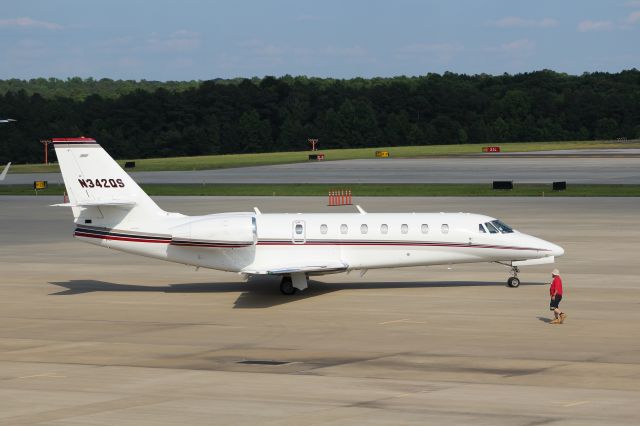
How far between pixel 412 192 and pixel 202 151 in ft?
320

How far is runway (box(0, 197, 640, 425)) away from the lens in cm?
2106

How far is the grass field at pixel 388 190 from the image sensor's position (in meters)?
78.9

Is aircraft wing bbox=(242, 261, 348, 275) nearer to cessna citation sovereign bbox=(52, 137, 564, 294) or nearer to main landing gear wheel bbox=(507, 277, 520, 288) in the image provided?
cessna citation sovereign bbox=(52, 137, 564, 294)

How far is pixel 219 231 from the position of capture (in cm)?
3547

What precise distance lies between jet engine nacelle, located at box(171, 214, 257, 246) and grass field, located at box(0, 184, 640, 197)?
44.5 m

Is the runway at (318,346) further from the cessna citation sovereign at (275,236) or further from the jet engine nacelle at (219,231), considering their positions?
the jet engine nacelle at (219,231)

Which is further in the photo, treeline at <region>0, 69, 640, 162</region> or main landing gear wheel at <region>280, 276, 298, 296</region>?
treeline at <region>0, 69, 640, 162</region>

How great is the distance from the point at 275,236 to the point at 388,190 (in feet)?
161

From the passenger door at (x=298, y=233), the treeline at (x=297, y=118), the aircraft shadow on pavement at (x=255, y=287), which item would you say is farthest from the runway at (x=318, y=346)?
the treeline at (x=297, y=118)

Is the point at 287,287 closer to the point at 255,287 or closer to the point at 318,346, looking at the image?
the point at 255,287

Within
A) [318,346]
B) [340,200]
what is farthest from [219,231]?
[340,200]

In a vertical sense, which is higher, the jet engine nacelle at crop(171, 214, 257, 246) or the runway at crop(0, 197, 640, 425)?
the jet engine nacelle at crop(171, 214, 257, 246)

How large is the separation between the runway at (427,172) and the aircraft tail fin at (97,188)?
5824 centimetres

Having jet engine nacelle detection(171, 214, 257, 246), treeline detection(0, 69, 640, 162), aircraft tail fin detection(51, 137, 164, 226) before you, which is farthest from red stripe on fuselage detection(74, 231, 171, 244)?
treeline detection(0, 69, 640, 162)
